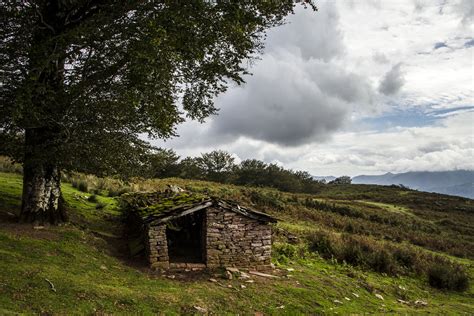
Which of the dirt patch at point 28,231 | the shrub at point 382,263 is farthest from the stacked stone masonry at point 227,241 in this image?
the shrub at point 382,263

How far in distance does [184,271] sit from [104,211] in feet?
27.5

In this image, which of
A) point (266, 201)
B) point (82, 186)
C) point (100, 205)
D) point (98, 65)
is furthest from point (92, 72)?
point (266, 201)

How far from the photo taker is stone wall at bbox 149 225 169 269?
40.9 ft

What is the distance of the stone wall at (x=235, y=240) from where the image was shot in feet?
43.2

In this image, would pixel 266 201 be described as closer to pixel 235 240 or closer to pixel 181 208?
pixel 235 240

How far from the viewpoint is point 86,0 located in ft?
37.4

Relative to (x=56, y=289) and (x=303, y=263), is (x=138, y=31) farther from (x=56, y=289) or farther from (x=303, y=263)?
(x=303, y=263)

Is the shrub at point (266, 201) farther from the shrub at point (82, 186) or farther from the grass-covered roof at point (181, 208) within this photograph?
the grass-covered roof at point (181, 208)

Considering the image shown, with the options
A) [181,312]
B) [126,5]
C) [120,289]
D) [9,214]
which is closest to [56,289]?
[120,289]

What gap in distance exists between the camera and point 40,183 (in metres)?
12.8

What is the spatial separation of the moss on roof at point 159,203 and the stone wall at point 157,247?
55cm

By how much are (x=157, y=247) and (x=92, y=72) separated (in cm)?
593

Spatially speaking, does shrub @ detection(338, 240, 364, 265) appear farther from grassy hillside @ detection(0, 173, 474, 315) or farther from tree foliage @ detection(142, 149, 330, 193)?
tree foliage @ detection(142, 149, 330, 193)

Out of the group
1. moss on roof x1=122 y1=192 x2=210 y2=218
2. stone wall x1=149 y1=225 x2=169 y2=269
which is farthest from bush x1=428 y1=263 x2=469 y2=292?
stone wall x1=149 y1=225 x2=169 y2=269
